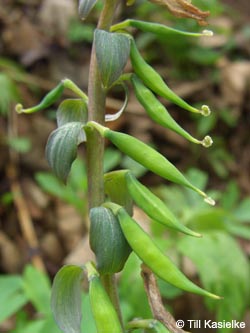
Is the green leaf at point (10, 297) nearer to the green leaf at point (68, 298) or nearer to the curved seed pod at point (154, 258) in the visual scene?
the green leaf at point (68, 298)

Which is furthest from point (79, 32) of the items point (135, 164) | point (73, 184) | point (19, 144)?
point (73, 184)

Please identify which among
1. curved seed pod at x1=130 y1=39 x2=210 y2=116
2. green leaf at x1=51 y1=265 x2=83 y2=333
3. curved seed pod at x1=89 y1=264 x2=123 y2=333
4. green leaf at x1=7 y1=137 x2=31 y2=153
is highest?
curved seed pod at x1=130 y1=39 x2=210 y2=116

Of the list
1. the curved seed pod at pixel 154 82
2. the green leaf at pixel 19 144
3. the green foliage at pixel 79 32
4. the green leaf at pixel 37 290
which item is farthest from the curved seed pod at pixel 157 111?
the green foliage at pixel 79 32

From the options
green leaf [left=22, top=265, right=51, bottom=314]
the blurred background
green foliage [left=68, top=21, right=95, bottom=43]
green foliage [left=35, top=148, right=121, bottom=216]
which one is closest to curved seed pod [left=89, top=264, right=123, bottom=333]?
the blurred background

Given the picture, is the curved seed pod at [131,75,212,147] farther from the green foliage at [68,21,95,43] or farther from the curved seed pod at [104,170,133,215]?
the green foliage at [68,21,95,43]

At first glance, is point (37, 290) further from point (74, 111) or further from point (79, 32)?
point (79, 32)

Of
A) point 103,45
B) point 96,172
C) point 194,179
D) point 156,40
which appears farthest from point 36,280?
point 156,40
